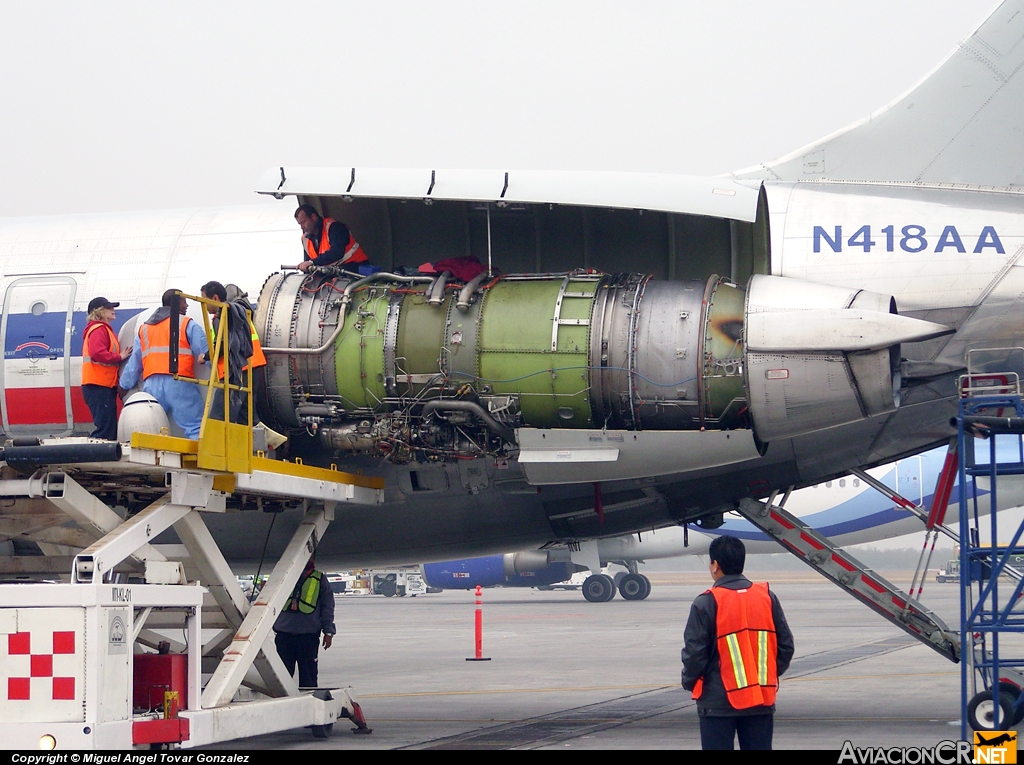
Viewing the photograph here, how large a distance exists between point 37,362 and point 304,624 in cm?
387

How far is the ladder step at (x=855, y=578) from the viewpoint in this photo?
11969 millimetres

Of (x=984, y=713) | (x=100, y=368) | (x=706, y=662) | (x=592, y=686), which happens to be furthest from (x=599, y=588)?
(x=706, y=662)

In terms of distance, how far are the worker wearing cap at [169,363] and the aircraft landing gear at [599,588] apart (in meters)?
32.9

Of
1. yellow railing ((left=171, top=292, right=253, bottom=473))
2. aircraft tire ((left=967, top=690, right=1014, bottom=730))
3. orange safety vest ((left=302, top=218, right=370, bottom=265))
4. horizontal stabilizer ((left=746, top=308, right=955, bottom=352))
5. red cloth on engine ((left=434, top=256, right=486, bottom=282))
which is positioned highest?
orange safety vest ((left=302, top=218, right=370, bottom=265))

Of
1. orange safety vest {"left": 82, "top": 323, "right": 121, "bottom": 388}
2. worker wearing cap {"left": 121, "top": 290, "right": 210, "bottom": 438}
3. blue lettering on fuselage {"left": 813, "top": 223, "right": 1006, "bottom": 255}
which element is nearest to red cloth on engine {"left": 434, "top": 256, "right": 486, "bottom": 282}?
worker wearing cap {"left": 121, "top": 290, "right": 210, "bottom": 438}

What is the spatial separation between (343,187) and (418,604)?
3900cm

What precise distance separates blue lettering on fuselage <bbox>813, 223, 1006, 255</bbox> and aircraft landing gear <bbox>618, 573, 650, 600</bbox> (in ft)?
104

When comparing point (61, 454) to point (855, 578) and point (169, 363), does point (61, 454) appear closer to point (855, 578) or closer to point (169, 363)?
point (169, 363)

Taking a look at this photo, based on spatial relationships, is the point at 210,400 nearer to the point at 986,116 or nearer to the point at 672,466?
the point at 672,466

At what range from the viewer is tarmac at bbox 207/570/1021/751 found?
11.9 m

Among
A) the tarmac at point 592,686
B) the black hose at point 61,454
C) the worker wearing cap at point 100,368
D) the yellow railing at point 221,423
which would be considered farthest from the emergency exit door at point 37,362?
→ the tarmac at point 592,686

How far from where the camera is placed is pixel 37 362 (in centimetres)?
1220

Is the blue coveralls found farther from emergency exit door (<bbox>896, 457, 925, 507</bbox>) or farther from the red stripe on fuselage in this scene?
emergency exit door (<bbox>896, 457, 925, 507</bbox>)

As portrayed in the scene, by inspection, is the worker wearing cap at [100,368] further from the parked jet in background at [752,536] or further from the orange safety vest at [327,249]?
the parked jet in background at [752,536]
